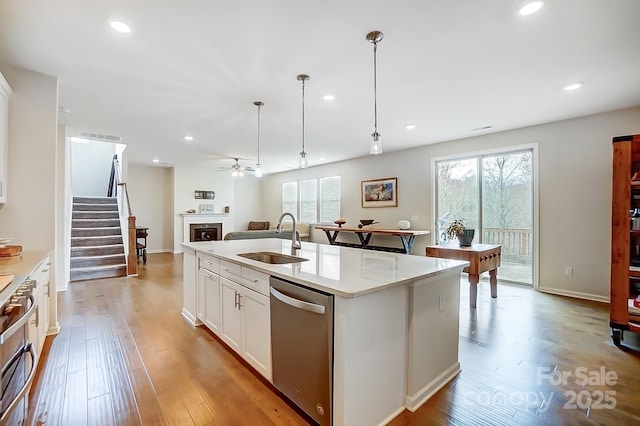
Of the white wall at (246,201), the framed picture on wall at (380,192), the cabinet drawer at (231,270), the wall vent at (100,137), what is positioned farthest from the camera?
the white wall at (246,201)

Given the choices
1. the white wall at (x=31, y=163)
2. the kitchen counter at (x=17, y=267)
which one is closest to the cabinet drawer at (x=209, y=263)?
the kitchen counter at (x=17, y=267)

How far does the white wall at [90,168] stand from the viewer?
28.7 feet

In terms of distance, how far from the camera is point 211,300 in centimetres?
283

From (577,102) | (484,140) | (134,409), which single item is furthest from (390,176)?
(134,409)

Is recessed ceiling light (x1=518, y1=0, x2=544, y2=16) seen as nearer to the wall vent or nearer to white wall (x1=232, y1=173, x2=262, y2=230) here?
the wall vent

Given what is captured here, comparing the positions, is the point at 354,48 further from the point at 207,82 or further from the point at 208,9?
the point at 207,82

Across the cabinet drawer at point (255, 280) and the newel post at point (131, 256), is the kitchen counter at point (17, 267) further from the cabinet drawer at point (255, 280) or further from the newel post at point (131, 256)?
the newel post at point (131, 256)

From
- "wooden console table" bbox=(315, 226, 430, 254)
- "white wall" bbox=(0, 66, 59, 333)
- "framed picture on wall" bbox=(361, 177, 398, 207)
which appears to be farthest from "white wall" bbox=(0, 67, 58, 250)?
"framed picture on wall" bbox=(361, 177, 398, 207)

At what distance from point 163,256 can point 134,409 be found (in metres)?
6.74

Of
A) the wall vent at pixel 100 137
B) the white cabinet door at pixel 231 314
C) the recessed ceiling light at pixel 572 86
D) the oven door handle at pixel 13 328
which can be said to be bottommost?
the white cabinet door at pixel 231 314

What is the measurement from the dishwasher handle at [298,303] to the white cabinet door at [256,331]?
182 mm

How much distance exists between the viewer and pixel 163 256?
786 centimetres

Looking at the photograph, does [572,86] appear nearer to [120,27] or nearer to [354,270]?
[354,270]

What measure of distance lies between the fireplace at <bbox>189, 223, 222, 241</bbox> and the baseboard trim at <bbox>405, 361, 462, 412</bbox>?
26.0 feet
